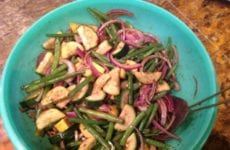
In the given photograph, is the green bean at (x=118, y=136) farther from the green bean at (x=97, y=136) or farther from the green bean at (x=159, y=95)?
the green bean at (x=159, y=95)

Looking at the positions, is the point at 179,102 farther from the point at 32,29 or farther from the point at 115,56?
the point at 32,29

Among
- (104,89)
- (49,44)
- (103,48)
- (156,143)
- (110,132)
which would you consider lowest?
(156,143)

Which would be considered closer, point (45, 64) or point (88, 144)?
point (88, 144)

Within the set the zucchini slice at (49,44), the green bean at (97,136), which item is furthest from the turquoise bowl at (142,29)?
the green bean at (97,136)

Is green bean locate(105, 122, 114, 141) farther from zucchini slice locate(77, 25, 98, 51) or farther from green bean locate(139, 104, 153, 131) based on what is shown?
zucchini slice locate(77, 25, 98, 51)

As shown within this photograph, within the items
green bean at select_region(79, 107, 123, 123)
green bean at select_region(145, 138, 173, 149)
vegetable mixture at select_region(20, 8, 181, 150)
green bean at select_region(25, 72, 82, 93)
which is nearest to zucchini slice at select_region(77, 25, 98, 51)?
vegetable mixture at select_region(20, 8, 181, 150)

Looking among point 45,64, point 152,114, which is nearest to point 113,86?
point 152,114

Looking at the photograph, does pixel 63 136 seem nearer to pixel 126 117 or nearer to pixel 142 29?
pixel 126 117

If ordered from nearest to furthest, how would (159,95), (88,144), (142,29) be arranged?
(88,144) < (159,95) < (142,29)
